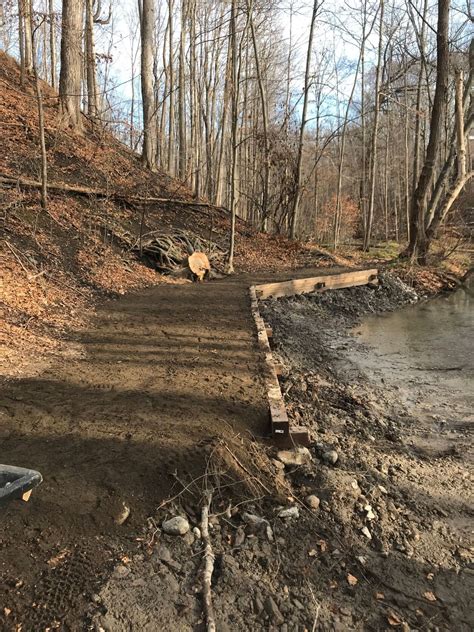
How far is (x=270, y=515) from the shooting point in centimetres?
317

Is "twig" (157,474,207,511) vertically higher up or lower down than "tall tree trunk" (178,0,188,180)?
lower down

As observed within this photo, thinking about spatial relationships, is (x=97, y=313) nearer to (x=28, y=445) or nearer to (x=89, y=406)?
(x=89, y=406)

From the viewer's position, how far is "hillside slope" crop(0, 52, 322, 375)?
7.20 m

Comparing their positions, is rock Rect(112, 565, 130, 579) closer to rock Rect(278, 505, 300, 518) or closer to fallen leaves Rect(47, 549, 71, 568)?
fallen leaves Rect(47, 549, 71, 568)

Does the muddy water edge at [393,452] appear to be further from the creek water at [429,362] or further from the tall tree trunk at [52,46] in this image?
the tall tree trunk at [52,46]

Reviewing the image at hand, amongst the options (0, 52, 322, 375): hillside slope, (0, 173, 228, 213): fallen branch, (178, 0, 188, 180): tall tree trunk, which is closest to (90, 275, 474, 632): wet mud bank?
(0, 52, 322, 375): hillside slope

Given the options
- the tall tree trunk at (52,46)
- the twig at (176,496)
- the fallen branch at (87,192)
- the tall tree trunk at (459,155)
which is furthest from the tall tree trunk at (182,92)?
the twig at (176,496)

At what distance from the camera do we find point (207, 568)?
8.56 feet

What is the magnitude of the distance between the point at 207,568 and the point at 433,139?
54.2ft

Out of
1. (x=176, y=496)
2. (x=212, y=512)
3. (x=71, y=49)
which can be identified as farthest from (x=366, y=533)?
(x=71, y=49)

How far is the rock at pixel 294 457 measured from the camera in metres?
3.87

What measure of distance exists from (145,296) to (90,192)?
14.5ft

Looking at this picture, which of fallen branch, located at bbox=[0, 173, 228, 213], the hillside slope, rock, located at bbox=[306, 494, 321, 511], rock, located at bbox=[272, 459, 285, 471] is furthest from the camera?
fallen branch, located at bbox=[0, 173, 228, 213]

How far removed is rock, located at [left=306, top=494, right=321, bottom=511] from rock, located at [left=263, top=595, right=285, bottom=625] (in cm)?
92
